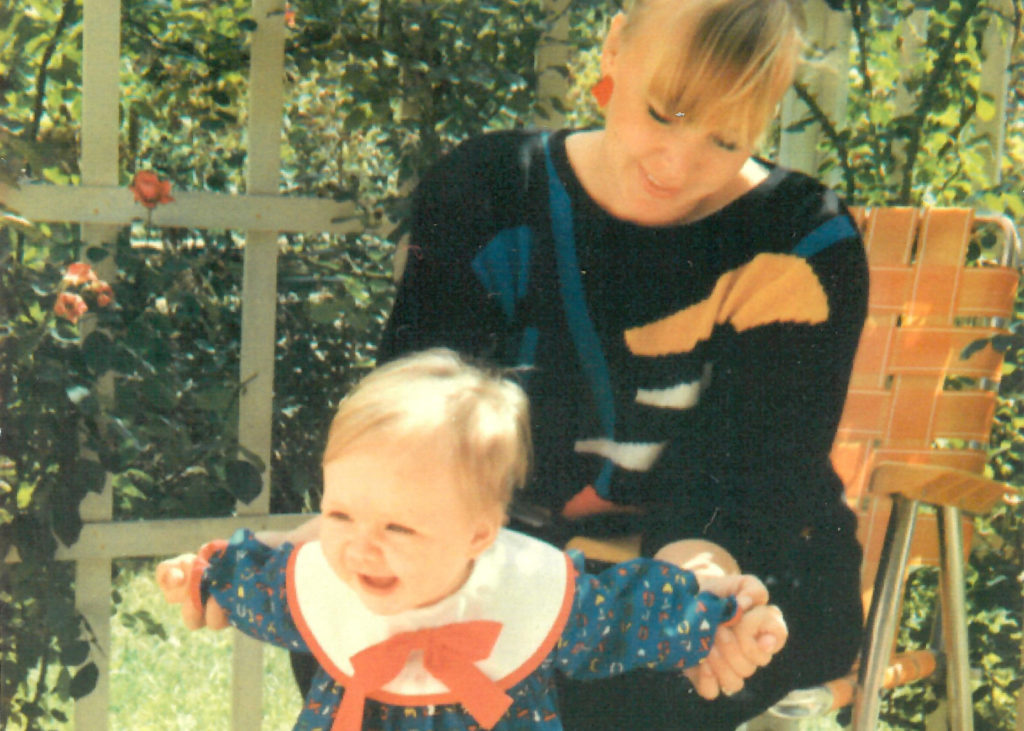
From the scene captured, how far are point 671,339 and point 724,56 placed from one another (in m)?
0.36

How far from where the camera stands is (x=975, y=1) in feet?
7.47

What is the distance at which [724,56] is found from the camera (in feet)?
4.48

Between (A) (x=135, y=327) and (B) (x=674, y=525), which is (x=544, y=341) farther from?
(A) (x=135, y=327)

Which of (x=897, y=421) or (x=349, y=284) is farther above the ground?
(x=349, y=284)

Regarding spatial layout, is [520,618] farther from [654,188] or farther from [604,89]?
[604,89]

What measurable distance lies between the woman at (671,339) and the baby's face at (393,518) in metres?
0.34

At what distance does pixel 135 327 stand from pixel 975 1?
5.45 feet

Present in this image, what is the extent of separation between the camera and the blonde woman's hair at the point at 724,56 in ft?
4.46

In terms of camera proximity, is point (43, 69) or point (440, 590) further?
point (43, 69)

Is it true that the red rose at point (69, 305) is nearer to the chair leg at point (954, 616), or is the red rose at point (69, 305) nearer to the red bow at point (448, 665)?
the red bow at point (448, 665)

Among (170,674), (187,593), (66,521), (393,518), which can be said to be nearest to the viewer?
(393,518)

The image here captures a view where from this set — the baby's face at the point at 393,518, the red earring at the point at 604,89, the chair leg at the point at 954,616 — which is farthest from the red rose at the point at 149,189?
the chair leg at the point at 954,616

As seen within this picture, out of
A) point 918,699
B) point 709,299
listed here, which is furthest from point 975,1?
point 918,699

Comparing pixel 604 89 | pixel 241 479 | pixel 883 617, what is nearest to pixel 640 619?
pixel 604 89
